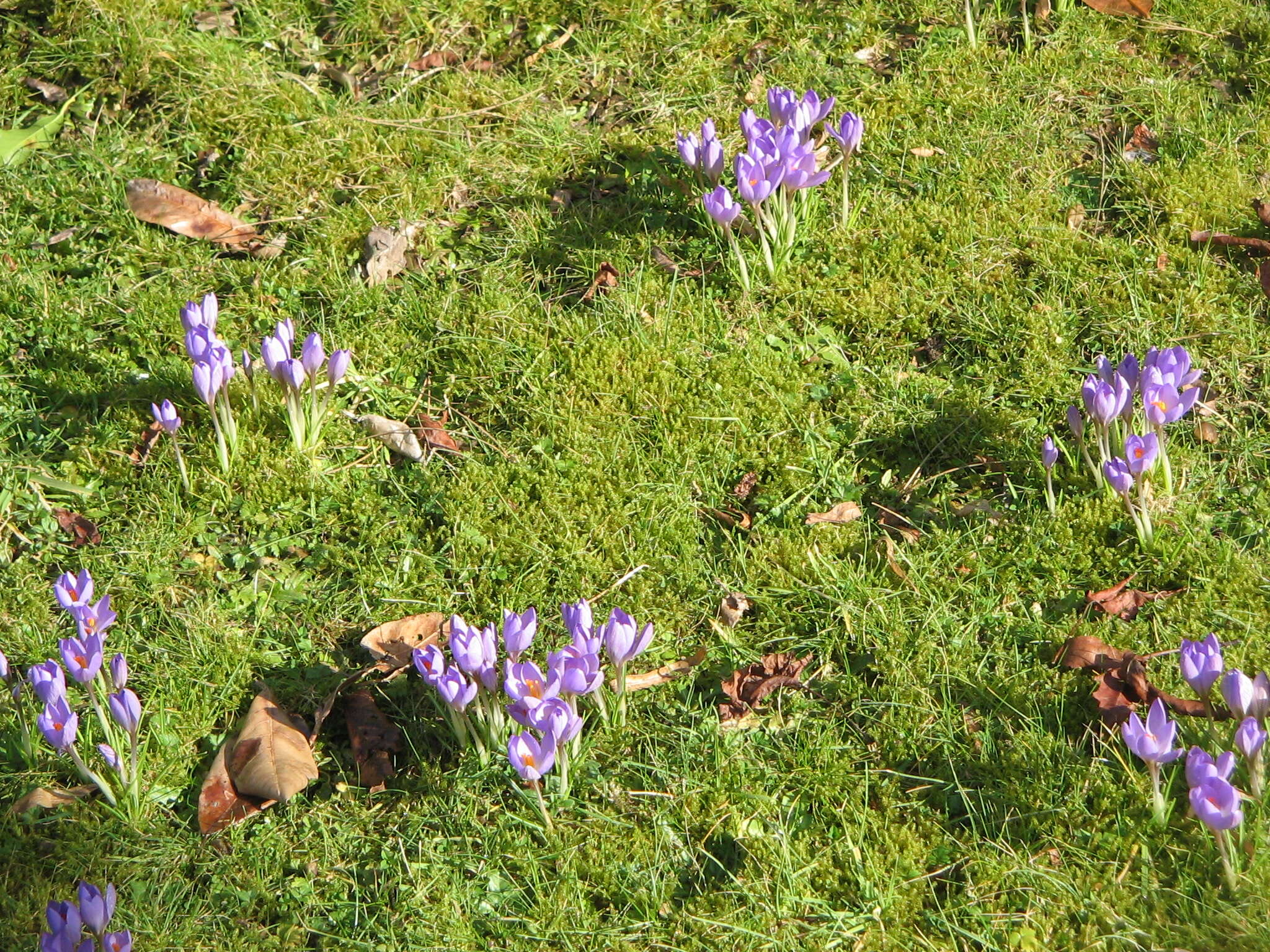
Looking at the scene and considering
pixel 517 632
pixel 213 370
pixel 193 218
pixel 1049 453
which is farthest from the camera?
pixel 193 218

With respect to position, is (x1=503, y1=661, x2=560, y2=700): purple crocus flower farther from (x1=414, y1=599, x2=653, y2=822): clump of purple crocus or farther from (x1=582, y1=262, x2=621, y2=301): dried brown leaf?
(x1=582, y1=262, x2=621, y2=301): dried brown leaf

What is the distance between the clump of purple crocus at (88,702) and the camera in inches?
106

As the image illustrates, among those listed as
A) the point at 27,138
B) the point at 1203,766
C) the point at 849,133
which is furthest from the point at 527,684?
the point at 27,138

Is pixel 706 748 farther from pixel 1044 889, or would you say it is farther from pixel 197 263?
pixel 197 263

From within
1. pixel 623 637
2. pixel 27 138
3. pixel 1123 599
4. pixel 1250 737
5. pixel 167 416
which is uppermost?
pixel 27 138

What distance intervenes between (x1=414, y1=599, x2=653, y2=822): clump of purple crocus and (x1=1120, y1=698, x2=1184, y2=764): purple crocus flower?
1.08 m

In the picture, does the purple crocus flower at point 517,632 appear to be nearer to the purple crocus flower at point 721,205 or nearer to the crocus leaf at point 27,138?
the purple crocus flower at point 721,205

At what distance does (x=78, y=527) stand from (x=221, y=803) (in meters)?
1.11

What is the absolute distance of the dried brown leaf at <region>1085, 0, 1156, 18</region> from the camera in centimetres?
460

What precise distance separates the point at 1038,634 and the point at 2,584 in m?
2.85

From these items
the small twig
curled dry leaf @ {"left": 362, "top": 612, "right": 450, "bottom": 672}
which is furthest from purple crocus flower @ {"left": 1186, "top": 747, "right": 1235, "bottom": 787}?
curled dry leaf @ {"left": 362, "top": 612, "right": 450, "bottom": 672}

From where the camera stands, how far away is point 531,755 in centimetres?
263

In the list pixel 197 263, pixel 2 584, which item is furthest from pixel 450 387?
pixel 2 584

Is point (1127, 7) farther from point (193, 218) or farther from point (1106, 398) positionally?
point (193, 218)
